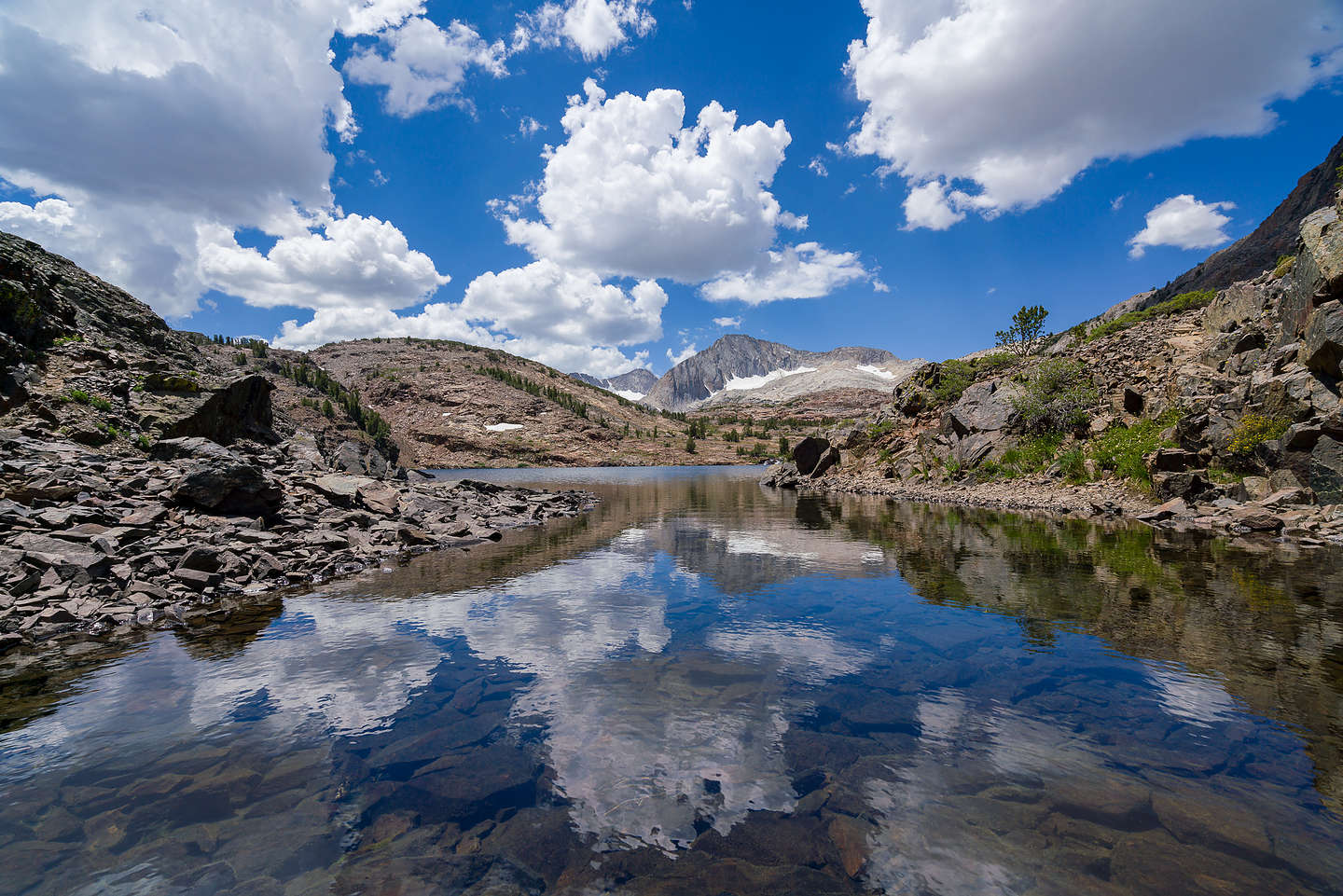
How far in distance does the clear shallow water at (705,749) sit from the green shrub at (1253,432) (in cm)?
1477

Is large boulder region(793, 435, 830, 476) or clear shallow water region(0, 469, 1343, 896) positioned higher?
large boulder region(793, 435, 830, 476)

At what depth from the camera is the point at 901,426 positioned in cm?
6594

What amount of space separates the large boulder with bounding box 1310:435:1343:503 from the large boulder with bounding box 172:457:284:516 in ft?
151

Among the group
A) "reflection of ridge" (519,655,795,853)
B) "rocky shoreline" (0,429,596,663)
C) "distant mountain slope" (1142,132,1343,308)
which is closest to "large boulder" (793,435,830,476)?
"rocky shoreline" (0,429,596,663)

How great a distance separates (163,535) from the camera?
59.3ft

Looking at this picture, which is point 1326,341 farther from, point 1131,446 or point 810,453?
point 810,453

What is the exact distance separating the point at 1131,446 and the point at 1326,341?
1392cm

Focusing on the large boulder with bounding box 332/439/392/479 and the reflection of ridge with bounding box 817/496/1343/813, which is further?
the large boulder with bounding box 332/439/392/479

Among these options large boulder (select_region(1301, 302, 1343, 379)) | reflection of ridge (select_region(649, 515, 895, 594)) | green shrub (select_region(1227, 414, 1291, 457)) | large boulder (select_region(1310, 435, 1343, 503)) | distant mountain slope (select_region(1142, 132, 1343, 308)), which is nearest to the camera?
reflection of ridge (select_region(649, 515, 895, 594))

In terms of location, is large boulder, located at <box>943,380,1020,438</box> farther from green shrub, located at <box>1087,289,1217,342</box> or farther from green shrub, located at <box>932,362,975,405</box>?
green shrub, located at <box>1087,289,1217,342</box>

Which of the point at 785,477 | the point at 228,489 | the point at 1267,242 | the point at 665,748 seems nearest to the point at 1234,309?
the point at 785,477

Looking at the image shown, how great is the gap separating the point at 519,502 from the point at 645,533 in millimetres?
15576

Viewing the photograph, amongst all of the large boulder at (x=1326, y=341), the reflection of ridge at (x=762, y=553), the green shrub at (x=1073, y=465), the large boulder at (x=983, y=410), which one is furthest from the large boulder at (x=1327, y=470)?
the large boulder at (x=983, y=410)

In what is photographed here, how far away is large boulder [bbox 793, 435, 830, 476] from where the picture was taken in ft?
249
